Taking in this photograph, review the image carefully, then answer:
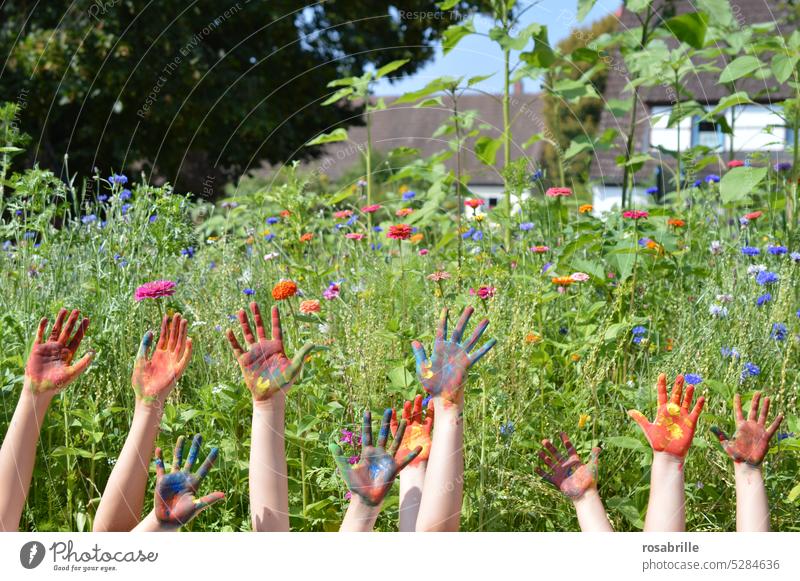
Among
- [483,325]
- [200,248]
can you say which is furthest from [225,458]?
[200,248]

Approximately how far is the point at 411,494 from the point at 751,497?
0.88 meters

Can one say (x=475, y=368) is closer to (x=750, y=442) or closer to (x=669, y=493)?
(x=669, y=493)

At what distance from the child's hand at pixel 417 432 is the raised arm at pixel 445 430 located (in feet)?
0.54

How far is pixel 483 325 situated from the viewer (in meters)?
2.03

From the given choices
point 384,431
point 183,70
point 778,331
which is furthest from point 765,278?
point 183,70

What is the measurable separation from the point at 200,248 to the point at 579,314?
225cm

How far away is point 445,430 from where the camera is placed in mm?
2135

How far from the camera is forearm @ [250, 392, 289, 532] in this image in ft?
7.16

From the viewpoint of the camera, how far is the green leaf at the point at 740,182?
9.83 ft

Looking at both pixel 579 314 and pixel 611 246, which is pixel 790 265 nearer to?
pixel 611 246

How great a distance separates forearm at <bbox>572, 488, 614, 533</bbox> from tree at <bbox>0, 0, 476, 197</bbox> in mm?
6767

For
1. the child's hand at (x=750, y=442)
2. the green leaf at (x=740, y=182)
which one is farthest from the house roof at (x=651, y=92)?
the child's hand at (x=750, y=442)

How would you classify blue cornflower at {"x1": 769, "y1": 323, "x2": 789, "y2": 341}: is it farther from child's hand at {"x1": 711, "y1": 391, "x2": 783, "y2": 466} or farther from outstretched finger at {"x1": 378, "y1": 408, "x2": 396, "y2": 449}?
outstretched finger at {"x1": 378, "y1": 408, "x2": 396, "y2": 449}

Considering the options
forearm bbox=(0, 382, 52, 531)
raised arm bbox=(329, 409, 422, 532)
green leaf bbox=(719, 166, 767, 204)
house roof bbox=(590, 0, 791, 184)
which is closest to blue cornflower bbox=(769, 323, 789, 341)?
green leaf bbox=(719, 166, 767, 204)
